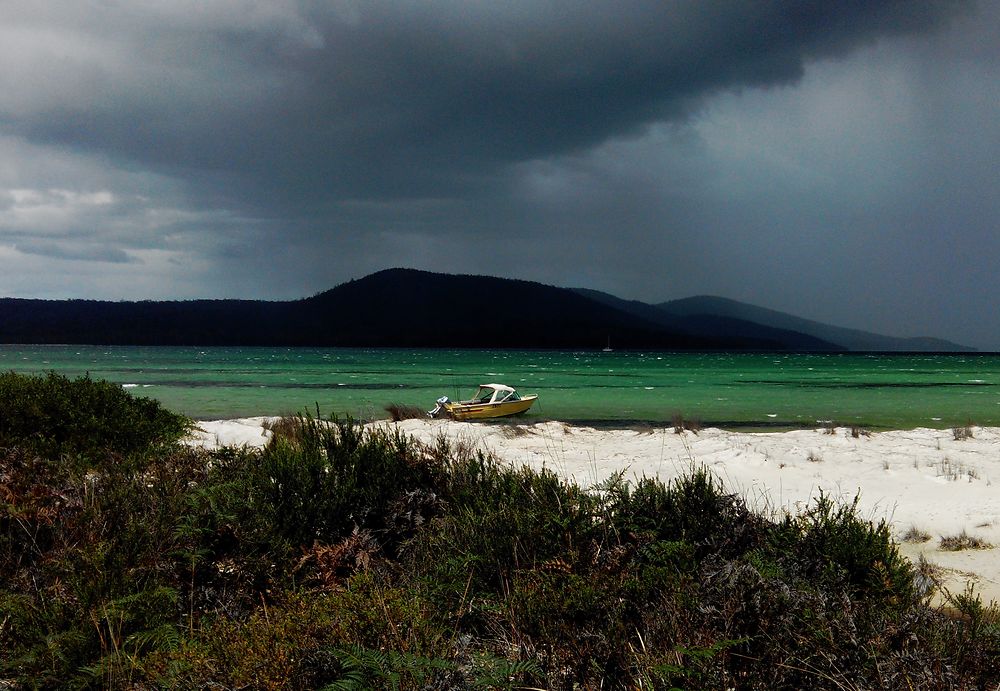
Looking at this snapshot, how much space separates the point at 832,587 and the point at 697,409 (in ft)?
86.4

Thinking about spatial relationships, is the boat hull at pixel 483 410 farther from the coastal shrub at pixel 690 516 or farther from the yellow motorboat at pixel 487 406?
the coastal shrub at pixel 690 516

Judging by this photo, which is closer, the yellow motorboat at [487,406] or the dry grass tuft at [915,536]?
the dry grass tuft at [915,536]

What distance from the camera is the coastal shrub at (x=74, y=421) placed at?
7.86 meters

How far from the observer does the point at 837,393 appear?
3903cm

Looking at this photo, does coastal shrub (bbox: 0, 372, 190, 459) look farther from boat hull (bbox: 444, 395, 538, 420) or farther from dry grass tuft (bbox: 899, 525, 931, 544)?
boat hull (bbox: 444, 395, 538, 420)

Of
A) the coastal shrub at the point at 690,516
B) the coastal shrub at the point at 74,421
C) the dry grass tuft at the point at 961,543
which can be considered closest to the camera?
the coastal shrub at the point at 690,516

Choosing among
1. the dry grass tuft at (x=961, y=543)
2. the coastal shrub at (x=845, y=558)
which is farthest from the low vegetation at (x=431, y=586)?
the dry grass tuft at (x=961, y=543)

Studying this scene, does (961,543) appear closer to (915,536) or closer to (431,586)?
(915,536)

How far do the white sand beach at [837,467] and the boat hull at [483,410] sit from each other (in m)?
5.42

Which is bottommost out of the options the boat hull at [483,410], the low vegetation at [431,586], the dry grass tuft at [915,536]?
the boat hull at [483,410]

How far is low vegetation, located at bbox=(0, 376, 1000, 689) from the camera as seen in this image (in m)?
2.86

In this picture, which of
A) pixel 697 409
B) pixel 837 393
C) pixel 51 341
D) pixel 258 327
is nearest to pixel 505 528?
pixel 697 409

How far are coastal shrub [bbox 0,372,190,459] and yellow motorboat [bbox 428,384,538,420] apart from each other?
49.3 feet

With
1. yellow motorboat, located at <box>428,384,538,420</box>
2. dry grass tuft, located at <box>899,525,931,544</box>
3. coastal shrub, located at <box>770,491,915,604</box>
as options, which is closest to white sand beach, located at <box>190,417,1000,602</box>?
dry grass tuft, located at <box>899,525,931,544</box>
